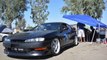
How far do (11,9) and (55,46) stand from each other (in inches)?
1431

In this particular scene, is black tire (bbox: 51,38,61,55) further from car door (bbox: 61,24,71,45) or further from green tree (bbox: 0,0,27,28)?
green tree (bbox: 0,0,27,28)

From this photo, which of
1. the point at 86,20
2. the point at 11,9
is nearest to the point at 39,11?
the point at 11,9

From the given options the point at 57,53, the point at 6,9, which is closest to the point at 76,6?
the point at 6,9

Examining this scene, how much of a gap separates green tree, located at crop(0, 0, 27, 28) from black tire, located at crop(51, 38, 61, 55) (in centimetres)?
3566

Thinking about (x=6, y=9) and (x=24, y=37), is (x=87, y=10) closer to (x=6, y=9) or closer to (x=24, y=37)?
(x=6, y=9)

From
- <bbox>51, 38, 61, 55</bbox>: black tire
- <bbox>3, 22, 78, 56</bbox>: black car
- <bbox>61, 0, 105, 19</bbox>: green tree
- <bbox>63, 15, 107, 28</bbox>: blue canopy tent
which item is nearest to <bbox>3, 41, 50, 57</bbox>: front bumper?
<bbox>3, 22, 78, 56</bbox>: black car

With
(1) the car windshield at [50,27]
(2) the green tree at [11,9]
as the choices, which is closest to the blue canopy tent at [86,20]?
(1) the car windshield at [50,27]

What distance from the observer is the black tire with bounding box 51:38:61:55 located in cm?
860

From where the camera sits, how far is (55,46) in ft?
29.0

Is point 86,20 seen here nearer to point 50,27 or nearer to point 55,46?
point 50,27

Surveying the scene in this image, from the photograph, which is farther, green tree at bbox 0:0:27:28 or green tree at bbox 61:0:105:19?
green tree at bbox 0:0:27:28

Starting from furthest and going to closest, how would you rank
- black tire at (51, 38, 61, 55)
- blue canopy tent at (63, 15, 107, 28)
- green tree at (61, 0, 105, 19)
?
green tree at (61, 0, 105, 19) → blue canopy tent at (63, 15, 107, 28) → black tire at (51, 38, 61, 55)

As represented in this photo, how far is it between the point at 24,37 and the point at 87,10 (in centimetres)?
3144

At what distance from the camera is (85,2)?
123 feet
